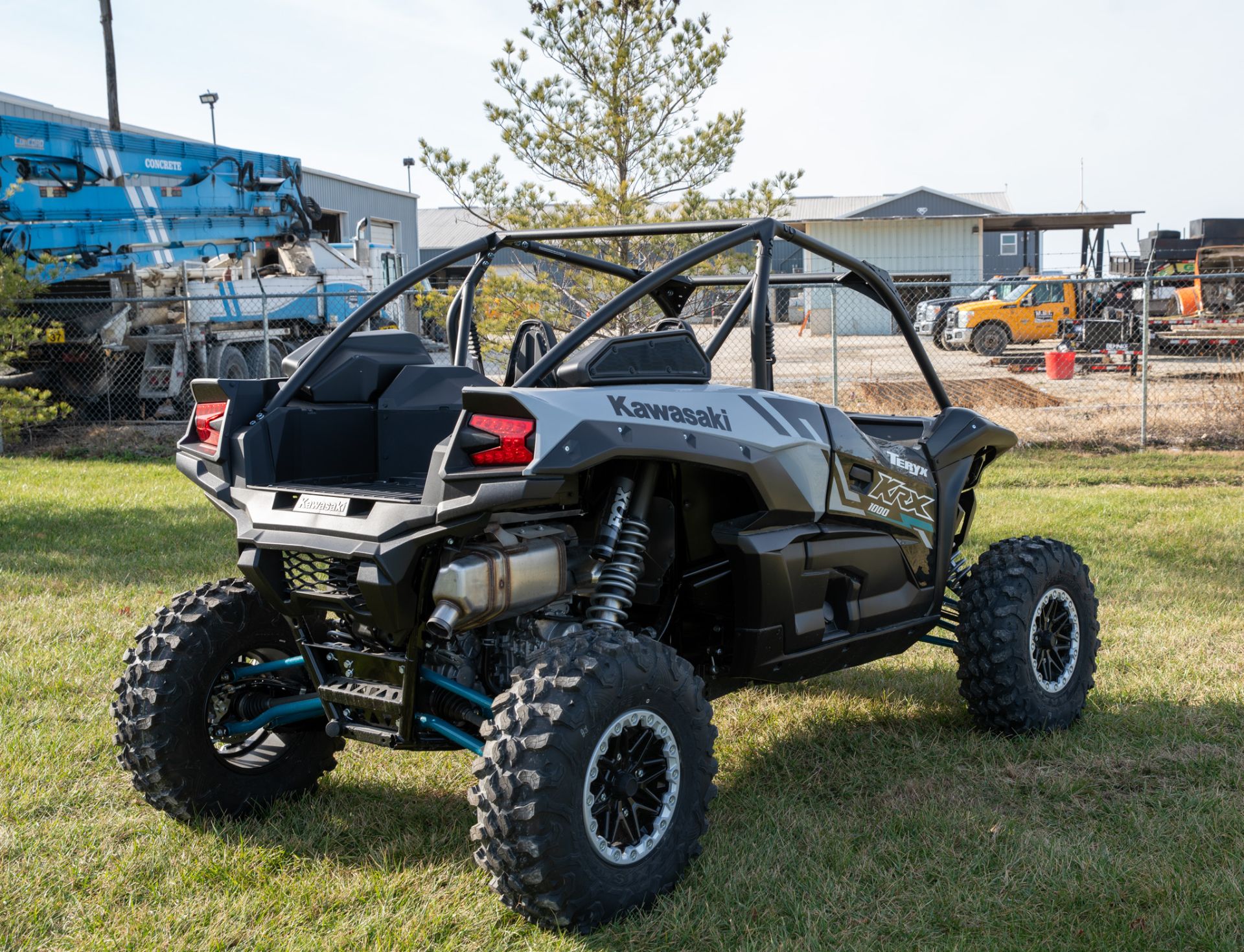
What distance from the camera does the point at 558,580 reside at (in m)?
3.25

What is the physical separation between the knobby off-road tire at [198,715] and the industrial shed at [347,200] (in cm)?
1725

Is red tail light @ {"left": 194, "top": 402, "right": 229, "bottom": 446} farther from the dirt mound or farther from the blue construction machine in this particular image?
the dirt mound

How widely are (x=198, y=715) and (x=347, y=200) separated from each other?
3583 centimetres

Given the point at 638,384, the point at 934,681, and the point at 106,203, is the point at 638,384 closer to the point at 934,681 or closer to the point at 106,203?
the point at 934,681

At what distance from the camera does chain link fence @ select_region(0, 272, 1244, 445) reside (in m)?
12.9

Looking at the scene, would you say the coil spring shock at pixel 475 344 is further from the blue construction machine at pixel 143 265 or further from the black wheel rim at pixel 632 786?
the blue construction machine at pixel 143 265

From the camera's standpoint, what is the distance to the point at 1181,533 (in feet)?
26.0

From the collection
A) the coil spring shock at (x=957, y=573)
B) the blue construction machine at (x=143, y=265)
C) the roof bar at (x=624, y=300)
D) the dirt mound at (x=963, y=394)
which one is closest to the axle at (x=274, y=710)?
the roof bar at (x=624, y=300)

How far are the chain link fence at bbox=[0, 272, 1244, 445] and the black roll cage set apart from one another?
324 cm

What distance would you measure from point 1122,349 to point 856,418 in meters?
17.5

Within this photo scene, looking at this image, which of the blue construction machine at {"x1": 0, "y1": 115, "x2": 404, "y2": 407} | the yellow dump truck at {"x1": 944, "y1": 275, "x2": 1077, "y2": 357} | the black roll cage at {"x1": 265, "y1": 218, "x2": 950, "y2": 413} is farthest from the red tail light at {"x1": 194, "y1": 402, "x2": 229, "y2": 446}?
the yellow dump truck at {"x1": 944, "y1": 275, "x2": 1077, "y2": 357}

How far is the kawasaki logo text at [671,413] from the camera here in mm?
3092

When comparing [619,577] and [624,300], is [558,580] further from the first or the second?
[624,300]

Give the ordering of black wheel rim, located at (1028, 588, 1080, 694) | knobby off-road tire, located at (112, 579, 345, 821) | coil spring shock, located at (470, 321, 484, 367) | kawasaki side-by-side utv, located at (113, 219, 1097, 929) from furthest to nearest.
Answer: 1. black wheel rim, located at (1028, 588, 1080, 694)
2. coil spring shock, located at (470, 321, 484, 367)
3. knobby off-road tire, located at (112, 579, 345, 821)
4. kawasaki side-by-side utv, located at (113, 219, 1097, 929)
